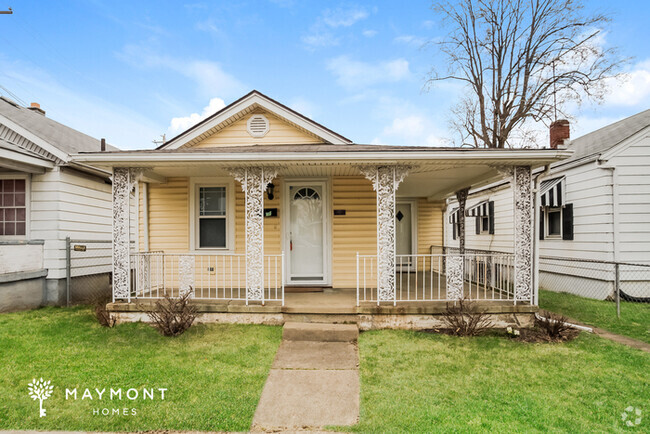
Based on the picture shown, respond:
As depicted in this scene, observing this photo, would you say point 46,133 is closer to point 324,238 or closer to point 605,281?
point 324,238

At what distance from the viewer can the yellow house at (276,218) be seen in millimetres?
5574

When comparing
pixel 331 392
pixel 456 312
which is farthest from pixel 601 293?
pixel 331 392

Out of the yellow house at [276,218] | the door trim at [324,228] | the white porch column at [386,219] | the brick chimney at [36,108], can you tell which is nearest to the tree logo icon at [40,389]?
the yellow house at [276,218]

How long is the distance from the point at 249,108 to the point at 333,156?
3295mm

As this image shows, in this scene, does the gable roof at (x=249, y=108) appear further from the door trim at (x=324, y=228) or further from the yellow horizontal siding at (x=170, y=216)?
the door trim at (x=324, y=228)

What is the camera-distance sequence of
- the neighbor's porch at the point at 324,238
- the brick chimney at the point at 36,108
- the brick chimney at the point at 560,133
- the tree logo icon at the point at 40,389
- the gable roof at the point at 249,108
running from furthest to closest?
the brick chimney at the point at 36,108
the brick chimney at the point at 560,133
the gable roof at the point at 249,108
the neighbor's porch at the point at 324,238
the tree logo icon at the point at 40,389

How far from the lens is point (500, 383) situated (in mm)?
3645

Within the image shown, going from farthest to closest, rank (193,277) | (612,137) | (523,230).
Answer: (612,137), (193,277), (523,230)

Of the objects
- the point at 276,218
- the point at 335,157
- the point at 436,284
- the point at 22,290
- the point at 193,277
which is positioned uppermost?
the point at 335,157

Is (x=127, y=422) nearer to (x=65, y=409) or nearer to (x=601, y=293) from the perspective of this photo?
(x=65, y=409)

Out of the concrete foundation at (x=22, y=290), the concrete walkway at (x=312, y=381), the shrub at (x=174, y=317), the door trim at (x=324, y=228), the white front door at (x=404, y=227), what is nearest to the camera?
the concrete walkway at (x=312, y=381)

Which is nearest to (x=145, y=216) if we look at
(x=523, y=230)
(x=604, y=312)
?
(x=523, y=230)

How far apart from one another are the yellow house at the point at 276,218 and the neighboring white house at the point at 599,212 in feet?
7.13

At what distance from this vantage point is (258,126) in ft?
25.2
